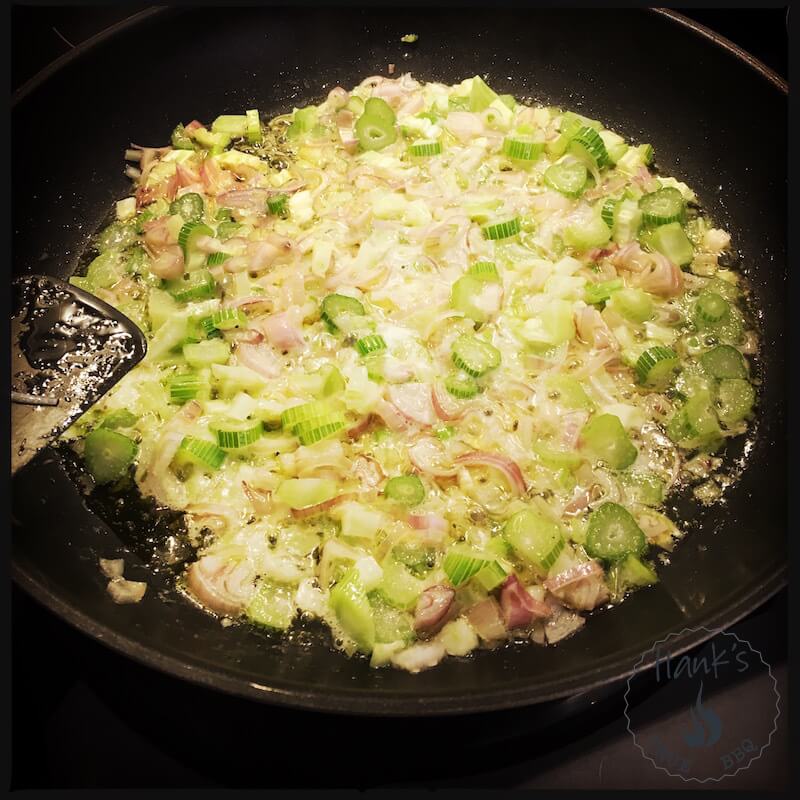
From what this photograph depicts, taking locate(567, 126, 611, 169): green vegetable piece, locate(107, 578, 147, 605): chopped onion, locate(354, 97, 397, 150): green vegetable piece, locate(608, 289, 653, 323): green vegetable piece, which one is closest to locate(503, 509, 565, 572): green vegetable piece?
locate(608, 289, 653, 323): green vegetable piece

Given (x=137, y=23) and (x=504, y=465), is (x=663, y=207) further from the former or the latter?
(x=137, y=23)

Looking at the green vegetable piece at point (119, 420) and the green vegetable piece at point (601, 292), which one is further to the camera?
the green vegetable piece at point (601, 292)

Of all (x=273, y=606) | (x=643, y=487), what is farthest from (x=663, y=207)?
(x=273, y=606)

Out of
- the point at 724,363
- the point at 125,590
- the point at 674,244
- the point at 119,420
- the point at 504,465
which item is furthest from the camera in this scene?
the point at 674,244

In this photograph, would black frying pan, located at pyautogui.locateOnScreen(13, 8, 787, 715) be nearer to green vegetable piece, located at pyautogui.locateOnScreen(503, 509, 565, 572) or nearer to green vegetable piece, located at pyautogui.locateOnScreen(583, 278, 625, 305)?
green vegetable piece, located at pyautogui.locateOnScreen(503, 509, 565, 572)

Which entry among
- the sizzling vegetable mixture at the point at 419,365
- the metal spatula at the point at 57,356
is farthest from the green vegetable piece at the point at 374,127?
the metal spatula at the point at 57,356

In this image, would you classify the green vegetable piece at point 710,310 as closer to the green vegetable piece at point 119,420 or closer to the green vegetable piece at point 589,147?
the green vegetable piece at point 589,147
